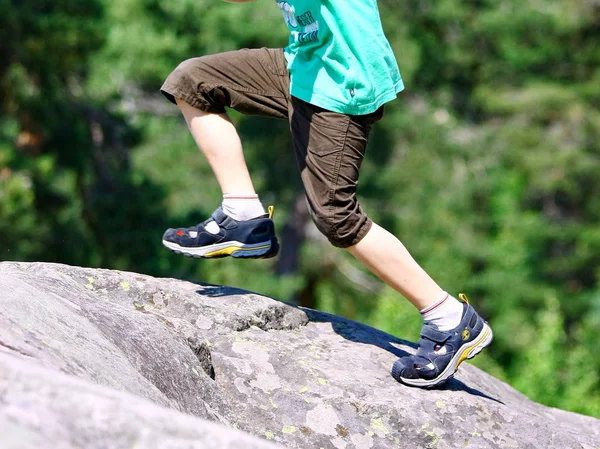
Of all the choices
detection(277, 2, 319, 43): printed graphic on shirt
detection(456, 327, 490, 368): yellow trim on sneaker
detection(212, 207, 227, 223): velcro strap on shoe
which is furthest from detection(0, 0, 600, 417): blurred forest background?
detection(277, 2, 319, 43): printed graphic on shirt

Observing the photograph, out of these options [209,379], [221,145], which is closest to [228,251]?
[221,145]

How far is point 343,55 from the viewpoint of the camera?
3254mm

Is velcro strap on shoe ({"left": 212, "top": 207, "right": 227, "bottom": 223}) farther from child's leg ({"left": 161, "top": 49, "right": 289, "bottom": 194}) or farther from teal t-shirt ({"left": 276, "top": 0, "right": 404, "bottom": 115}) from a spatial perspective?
teal t-shirt ({"left": 276, "top": 0, "right": 404, "bottom": 115})

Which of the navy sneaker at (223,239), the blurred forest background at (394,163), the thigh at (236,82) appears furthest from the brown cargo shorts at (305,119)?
the blurred forest background at (394,163)

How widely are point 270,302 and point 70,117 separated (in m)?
9.27

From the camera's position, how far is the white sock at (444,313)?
3500 millimetres

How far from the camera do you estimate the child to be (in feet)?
10.8

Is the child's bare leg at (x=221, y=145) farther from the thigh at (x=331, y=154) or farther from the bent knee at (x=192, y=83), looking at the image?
the thigh at (x=331, y=154)

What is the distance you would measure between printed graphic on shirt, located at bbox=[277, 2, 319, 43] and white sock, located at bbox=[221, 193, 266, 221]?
638 mm

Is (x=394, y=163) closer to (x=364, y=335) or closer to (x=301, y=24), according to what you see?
(x=364, y=335)

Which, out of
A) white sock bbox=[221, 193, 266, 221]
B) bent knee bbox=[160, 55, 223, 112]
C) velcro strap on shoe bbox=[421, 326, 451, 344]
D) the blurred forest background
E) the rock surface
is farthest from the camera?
the blurred forest background

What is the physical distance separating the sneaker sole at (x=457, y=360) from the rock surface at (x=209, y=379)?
4 cm

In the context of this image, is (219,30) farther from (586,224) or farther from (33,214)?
(586,224)

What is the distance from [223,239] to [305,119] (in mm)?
578
